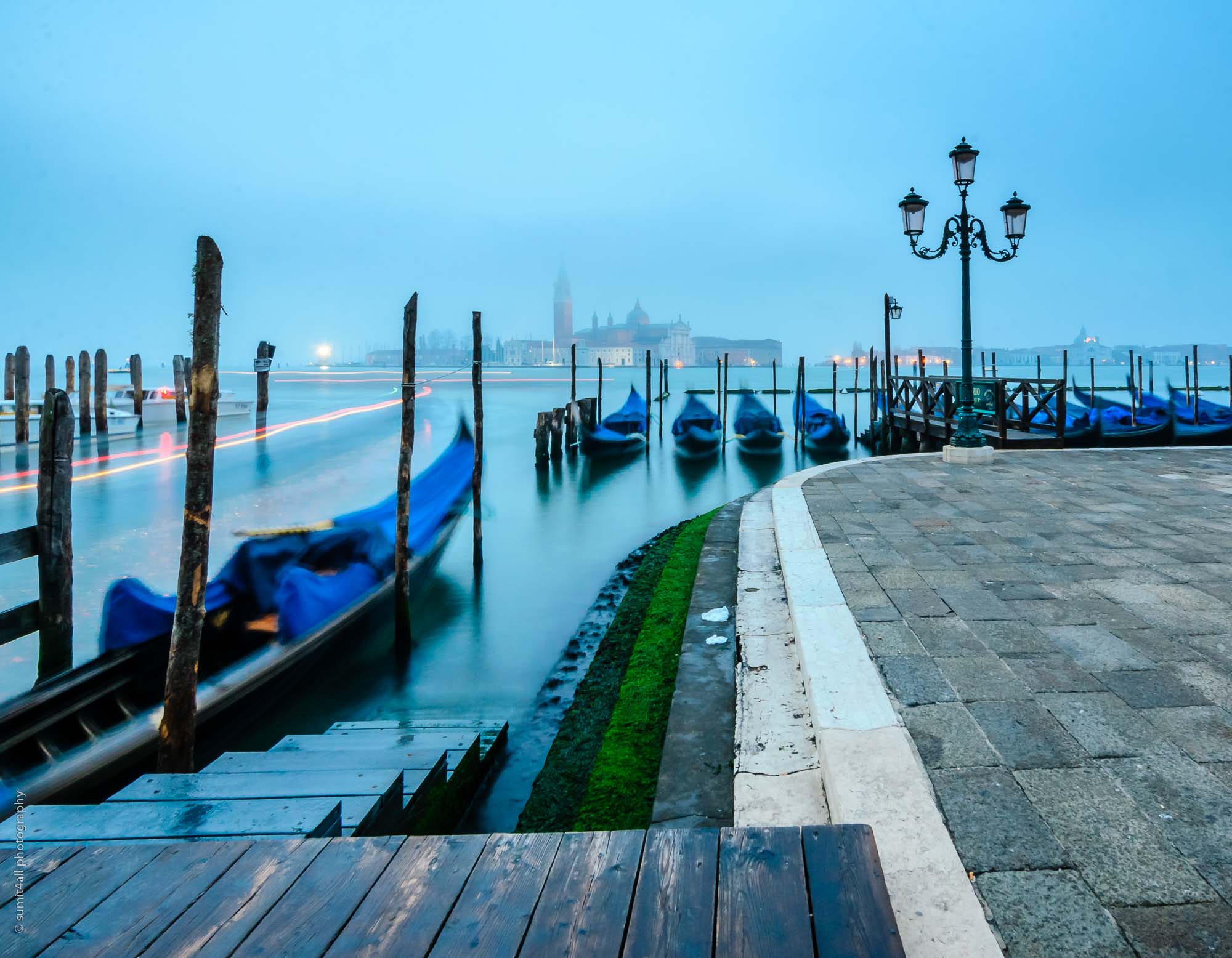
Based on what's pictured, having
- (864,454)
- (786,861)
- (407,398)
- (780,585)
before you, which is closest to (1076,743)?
(786,861)

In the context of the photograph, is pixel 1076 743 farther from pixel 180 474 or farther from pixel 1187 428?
pixel 180 474

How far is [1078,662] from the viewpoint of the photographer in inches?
95.0

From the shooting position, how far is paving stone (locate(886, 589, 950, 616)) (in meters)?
2.91

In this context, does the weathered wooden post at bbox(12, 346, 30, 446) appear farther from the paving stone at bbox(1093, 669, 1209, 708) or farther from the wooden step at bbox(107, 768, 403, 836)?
the paving stone at bbox(1093, 669, 1209, 708)

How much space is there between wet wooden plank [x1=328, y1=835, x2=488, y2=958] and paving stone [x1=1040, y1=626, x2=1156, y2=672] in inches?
75.8

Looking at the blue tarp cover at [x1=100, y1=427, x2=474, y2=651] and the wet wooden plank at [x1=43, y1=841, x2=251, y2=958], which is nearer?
the wet wooden plank at [x1=43, y1=841, x2=251, y2=958]

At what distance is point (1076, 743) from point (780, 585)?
1.76 m

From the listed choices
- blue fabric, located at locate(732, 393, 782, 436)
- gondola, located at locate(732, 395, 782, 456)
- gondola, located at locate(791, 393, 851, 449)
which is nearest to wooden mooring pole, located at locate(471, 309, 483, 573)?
gondola, located at locate(732, 395, 782, 456)

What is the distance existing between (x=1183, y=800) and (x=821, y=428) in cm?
1657

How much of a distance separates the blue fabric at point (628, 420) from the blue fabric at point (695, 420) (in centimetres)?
99

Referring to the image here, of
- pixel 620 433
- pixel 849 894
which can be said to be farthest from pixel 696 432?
pixel 849 894

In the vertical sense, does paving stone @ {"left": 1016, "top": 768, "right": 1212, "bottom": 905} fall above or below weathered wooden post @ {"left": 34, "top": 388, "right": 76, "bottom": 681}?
below

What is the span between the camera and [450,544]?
842 cm

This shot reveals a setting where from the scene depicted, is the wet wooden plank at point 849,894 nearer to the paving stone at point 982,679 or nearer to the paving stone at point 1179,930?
the paving stone at point 1179,930
